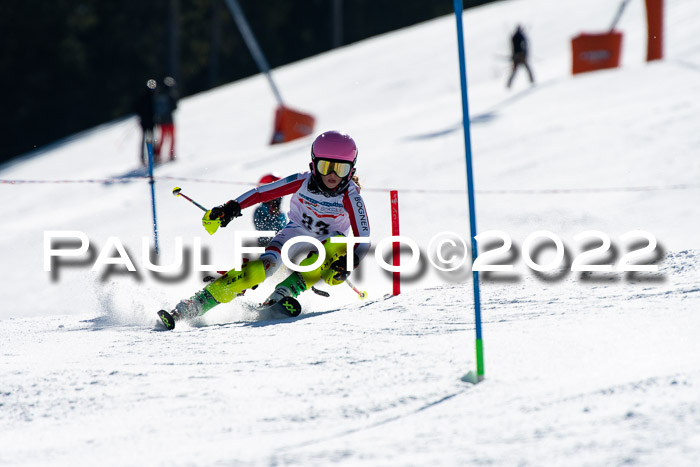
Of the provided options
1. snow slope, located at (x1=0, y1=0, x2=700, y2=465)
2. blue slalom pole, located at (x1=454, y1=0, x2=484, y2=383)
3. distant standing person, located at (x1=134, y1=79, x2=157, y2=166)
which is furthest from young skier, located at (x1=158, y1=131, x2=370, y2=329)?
distant standing person, located at (x1=134, y1=79, x2=157, y2=166)

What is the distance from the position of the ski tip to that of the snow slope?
0.13 m

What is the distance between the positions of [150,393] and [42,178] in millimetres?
16976

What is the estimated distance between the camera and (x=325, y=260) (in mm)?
6688

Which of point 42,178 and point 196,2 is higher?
point 196,2

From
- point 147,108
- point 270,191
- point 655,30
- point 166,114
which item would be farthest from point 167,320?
point 655,30

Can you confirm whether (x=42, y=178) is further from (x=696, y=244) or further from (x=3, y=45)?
(x=3, y=45)

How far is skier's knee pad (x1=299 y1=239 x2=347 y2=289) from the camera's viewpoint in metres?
6.62

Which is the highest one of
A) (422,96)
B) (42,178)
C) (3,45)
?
(3,45)

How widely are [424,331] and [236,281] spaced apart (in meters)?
1.46

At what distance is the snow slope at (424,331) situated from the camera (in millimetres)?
3615

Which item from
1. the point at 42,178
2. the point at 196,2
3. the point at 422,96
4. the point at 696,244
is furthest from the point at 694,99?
the point at 196,2

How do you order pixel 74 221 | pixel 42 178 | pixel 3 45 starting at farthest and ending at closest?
pixel 3 45 < pixel 42 178 < pixel 74 221

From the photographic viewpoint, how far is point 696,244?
8.01 metres

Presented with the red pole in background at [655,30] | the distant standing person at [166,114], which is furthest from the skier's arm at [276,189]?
the red pole in background at [655,30]
